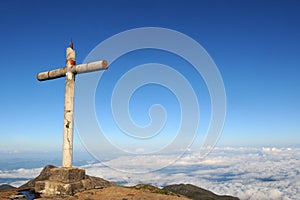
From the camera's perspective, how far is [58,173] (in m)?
13.9

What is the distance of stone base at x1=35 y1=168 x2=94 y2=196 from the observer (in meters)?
13.4

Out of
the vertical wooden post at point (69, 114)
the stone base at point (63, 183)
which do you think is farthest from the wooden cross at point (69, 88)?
the stone base at point (63, 183)

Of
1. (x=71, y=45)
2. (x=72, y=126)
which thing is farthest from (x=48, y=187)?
(x=71, y=45)

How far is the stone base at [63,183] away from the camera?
43.8ft

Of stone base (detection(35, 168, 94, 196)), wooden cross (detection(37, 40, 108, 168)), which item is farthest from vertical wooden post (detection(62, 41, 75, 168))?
stone base (detection(35, 168, 94, 196))

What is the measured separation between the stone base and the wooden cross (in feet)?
2.59

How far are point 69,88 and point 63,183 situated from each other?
5549 mm

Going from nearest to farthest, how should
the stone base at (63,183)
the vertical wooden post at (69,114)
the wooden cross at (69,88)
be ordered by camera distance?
the stone base at (63,183)
the wooden cross at (69,88)
the vertical wooden post at (69,114)

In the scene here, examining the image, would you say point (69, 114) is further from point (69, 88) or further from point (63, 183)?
point (63, 183)

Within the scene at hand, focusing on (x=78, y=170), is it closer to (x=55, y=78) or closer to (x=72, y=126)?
(x=72, y=126)

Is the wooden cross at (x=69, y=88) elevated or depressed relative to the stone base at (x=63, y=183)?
elevated

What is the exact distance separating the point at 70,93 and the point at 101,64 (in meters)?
2.97

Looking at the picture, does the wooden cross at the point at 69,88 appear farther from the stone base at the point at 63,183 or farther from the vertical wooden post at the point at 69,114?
the stone base at the point at 63,183

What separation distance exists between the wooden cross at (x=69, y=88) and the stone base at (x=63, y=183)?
79 centimetres
